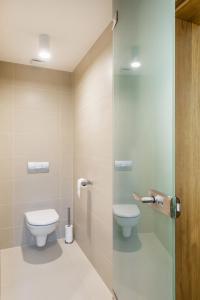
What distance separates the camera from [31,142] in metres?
2.75

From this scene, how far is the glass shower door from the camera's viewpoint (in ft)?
2.86

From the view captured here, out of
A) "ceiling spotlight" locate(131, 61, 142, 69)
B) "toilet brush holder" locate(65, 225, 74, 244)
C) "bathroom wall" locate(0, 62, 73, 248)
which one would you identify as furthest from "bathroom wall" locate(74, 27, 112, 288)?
"ceiling spotlight" locate(131, 61, 142, 69)

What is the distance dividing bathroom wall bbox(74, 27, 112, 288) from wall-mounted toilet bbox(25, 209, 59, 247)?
1.22 feet

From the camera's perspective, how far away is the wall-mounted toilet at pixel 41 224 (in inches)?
90.6

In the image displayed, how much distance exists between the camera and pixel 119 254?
1463mm

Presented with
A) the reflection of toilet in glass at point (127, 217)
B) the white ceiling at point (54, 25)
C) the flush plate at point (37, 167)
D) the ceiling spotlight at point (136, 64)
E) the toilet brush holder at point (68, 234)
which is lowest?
the toilet brush holder at point (68, 234)

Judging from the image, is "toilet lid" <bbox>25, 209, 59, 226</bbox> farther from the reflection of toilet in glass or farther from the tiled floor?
the reflection of toilet in glass

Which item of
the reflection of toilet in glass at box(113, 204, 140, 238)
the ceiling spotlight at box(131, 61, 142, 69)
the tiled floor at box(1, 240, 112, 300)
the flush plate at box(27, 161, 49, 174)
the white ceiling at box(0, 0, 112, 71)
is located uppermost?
the white ceiling at box(0, 0, 112, 71)

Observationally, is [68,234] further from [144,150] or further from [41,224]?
[144,150]

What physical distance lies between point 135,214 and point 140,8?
1143mm

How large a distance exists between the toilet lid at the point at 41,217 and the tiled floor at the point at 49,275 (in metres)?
0.44

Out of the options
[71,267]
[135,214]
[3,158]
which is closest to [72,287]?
[71,267]

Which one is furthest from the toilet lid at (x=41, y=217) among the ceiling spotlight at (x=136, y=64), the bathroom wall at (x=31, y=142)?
the ceiling spotlight at (x=136, y=64)

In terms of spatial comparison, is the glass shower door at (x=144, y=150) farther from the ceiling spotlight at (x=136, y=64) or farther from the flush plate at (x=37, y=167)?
the flush plate at (x=37, y=167)
